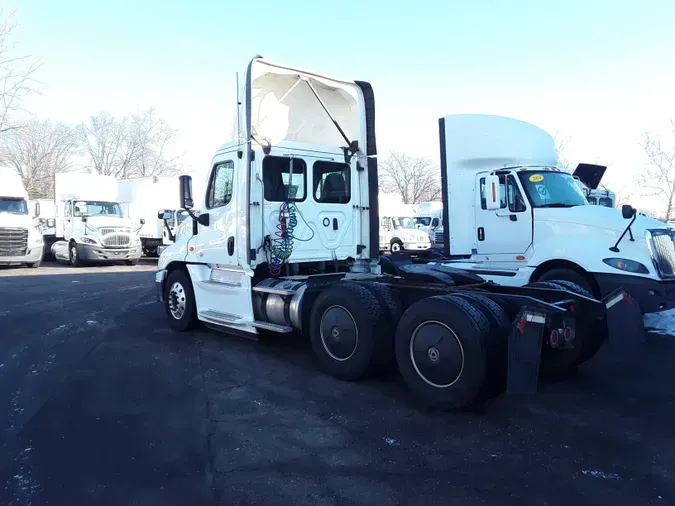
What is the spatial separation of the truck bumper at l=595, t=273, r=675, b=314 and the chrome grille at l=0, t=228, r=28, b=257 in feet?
62.8

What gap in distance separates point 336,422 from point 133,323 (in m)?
5.59

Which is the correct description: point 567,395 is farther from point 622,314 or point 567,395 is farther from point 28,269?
point 28,269

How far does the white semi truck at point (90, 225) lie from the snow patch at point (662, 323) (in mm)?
18085

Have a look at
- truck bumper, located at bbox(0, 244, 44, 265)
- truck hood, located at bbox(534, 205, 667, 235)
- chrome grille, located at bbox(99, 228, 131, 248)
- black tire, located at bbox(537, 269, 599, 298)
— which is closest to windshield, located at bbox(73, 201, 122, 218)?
chrome grille, located at bbox(99, 228, 131, 248)

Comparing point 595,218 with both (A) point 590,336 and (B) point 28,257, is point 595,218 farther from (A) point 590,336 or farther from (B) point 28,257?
(B) point 28,257

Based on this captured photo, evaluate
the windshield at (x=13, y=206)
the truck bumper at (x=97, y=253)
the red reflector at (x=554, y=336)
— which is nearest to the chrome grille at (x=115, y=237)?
the truck bumper at (x=97, y=253)

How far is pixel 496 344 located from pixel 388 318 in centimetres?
130

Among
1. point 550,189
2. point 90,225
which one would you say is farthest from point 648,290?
point 90,225

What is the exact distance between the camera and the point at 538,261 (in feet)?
27.6

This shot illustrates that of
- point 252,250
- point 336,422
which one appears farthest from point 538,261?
point 336,422

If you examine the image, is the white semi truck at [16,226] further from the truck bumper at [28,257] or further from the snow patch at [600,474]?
the snow patch at [600,474]

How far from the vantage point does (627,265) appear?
7512mm

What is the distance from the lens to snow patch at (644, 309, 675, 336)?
8.62 meters

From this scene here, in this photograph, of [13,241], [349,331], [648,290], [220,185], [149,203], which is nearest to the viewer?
[349,331]
